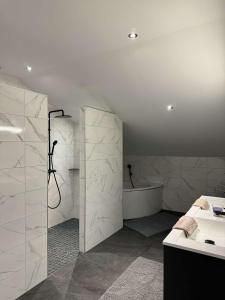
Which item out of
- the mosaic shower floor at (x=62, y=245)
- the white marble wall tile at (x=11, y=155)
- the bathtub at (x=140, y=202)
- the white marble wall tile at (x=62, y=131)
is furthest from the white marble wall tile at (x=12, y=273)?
the bathtub at (x=140, y=202)

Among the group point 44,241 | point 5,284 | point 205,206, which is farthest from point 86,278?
point 205,206

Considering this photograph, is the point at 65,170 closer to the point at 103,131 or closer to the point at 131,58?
the point at 103,131

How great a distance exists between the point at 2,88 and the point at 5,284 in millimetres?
1737

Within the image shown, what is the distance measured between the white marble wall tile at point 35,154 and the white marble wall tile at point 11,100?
13.2 inches

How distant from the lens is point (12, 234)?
78.4 inches

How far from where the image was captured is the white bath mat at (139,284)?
2082 millimetres

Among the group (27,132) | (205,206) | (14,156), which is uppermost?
(27,132)

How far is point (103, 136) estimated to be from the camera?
3.29 m

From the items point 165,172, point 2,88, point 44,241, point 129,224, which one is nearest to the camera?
point 2,88

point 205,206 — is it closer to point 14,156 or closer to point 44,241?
point 44,241

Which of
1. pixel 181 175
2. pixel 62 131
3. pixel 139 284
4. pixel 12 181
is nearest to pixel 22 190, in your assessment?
pixel 12 181

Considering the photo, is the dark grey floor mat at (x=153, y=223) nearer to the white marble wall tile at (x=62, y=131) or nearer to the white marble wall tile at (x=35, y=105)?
the white marble wall tile at (x=62, y=131)

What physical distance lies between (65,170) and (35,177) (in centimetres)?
190

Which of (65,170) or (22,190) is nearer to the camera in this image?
(22,190)
